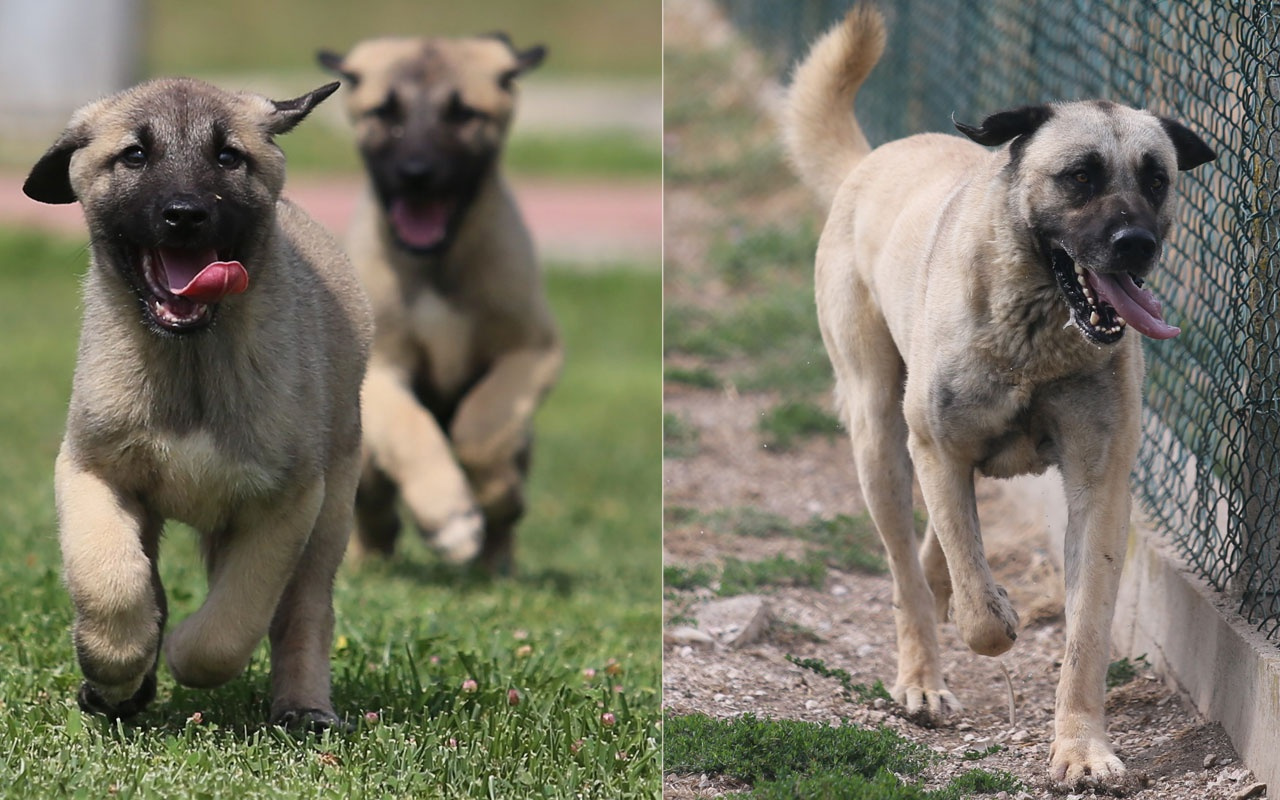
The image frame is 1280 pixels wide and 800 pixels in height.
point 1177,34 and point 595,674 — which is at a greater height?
point 1177,34

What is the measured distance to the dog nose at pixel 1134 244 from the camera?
3.77 metres

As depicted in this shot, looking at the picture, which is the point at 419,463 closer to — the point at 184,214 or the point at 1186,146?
the point at 184,214

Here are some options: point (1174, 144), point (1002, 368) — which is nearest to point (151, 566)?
point (1002, 368)

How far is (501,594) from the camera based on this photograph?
7.02 metres

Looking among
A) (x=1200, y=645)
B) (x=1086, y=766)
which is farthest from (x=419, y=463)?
(x=1086, y=766)

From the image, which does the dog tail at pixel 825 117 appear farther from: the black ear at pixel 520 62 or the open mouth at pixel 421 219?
the black ear at pixel 520 62

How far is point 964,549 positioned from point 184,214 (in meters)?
2.13

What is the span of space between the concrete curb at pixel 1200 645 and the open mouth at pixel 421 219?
9.91 ft

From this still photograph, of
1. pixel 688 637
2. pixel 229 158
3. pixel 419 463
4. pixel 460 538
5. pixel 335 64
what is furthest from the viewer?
pixel 335 64

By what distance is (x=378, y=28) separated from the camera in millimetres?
31156

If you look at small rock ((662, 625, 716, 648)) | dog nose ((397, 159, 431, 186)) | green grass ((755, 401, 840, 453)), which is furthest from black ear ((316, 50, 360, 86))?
small rock ((662, 625, 716, 648))

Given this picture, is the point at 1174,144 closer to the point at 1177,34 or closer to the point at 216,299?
the point at 1177,34

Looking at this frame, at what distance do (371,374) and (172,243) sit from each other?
3.60m

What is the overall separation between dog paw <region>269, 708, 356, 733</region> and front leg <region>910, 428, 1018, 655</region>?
1.61 metres
